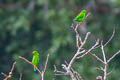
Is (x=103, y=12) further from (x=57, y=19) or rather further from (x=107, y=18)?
(x=57, y=19)

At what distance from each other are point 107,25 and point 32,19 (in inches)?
88.8

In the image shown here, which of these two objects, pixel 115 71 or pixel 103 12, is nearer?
pixel 115 71

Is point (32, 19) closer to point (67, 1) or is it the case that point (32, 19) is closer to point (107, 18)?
point (67, 1)

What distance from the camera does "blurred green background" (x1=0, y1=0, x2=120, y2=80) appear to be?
1608 centimetres

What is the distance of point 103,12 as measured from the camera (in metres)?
17.8

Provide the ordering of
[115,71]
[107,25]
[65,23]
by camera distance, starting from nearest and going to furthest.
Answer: [115,71]
[65,23]
[107,25]

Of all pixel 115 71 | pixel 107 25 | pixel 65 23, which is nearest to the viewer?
pixel 115 71

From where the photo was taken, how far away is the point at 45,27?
57.0ft

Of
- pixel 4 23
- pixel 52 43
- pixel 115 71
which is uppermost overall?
pixel 4 23

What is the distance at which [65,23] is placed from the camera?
16094mm

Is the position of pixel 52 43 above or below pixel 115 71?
above

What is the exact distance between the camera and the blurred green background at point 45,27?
1608 centimetres

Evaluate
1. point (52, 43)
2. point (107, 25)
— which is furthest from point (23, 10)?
point (107, 25)

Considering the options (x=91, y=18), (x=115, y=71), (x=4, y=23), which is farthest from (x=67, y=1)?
(x=115, y=71)
